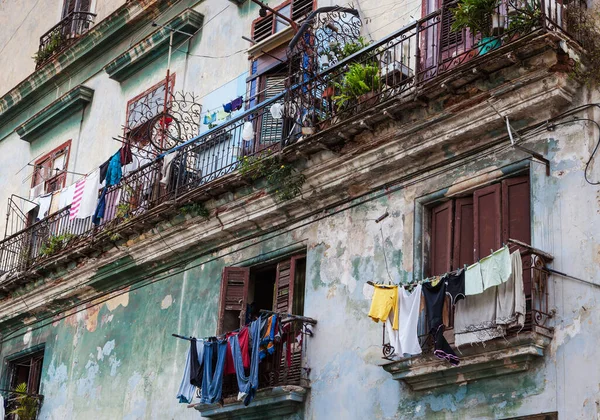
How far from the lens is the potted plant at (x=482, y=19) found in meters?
11.7

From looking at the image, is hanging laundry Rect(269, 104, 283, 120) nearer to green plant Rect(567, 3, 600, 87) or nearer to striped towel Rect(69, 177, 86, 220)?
green plant Rect(567, 3, 600, 87)

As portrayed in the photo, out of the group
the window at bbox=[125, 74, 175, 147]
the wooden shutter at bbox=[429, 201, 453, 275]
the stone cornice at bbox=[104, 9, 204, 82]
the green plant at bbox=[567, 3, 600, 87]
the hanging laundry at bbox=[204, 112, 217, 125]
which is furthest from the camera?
the stone cornice at bbox=[104, 9, 204, 82]

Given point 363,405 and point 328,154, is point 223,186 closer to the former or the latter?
point 328,154

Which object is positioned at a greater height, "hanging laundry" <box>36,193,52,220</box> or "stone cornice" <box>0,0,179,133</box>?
"stone cornice" <box>0,0,179,133</box>

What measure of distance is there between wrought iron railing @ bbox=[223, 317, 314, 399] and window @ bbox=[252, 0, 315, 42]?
509 centimetres

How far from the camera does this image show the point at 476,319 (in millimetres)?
10898

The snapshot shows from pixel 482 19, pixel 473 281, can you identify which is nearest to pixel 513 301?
pixel 473 281

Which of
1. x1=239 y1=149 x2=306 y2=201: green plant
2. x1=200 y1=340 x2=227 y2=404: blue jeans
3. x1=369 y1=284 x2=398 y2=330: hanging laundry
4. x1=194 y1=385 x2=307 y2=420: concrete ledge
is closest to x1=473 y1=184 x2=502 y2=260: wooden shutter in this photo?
x1=369 y1=284 x2=398 y2=330: hanging laundry

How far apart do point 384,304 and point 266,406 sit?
246 centimetres

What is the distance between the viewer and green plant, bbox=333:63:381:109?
13.1 metres

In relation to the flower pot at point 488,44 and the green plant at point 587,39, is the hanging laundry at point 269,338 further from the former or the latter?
the green plant at point 587,39

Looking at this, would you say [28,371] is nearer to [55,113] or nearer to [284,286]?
[55,113]

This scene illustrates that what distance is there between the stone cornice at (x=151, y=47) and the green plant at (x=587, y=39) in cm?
802

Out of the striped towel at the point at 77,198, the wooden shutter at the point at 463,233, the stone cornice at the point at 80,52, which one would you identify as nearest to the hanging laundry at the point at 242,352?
the wooden shutter at the point at 463,233
